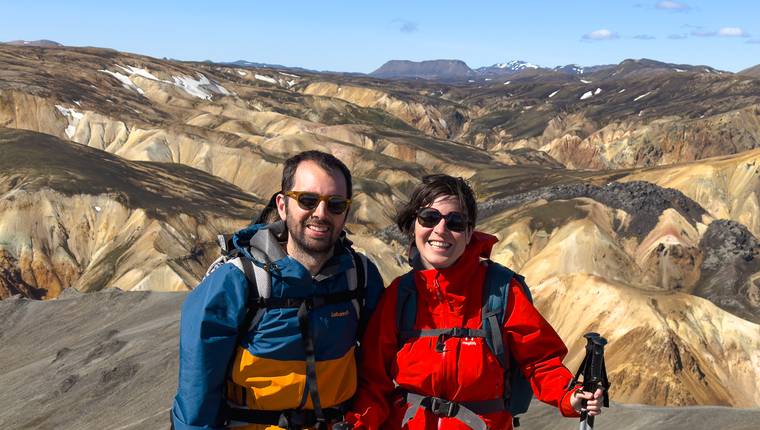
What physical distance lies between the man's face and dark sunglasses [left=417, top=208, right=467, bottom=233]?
51 cm

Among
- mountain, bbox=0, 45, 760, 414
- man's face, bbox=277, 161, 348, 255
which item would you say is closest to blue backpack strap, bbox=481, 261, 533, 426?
man's face, bbox=277, 161, 348, 255

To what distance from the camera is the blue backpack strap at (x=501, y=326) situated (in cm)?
438

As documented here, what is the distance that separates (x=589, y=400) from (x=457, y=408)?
77 centimetres

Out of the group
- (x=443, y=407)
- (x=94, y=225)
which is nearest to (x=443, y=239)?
(x=443, y=407)

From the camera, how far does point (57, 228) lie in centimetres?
4844

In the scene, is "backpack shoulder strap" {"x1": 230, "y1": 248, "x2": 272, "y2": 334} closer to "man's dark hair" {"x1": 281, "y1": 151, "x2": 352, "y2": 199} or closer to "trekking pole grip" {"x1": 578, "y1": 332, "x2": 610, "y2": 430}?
"man's dark hair" {"x1": 281, "y1": 151, "x2": 352, "y2": 199}

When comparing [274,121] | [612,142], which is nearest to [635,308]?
[274,121]

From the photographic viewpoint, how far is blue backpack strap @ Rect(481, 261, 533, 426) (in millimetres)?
4375

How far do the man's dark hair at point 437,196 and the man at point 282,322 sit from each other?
0.44 m

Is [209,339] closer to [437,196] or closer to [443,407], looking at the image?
[443,407]

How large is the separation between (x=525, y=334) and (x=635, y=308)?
27.2 meters

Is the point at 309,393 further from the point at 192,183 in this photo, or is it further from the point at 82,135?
the point at 82,135

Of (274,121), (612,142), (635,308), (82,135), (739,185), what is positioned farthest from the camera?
(612,142)

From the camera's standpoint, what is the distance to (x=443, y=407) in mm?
4406
